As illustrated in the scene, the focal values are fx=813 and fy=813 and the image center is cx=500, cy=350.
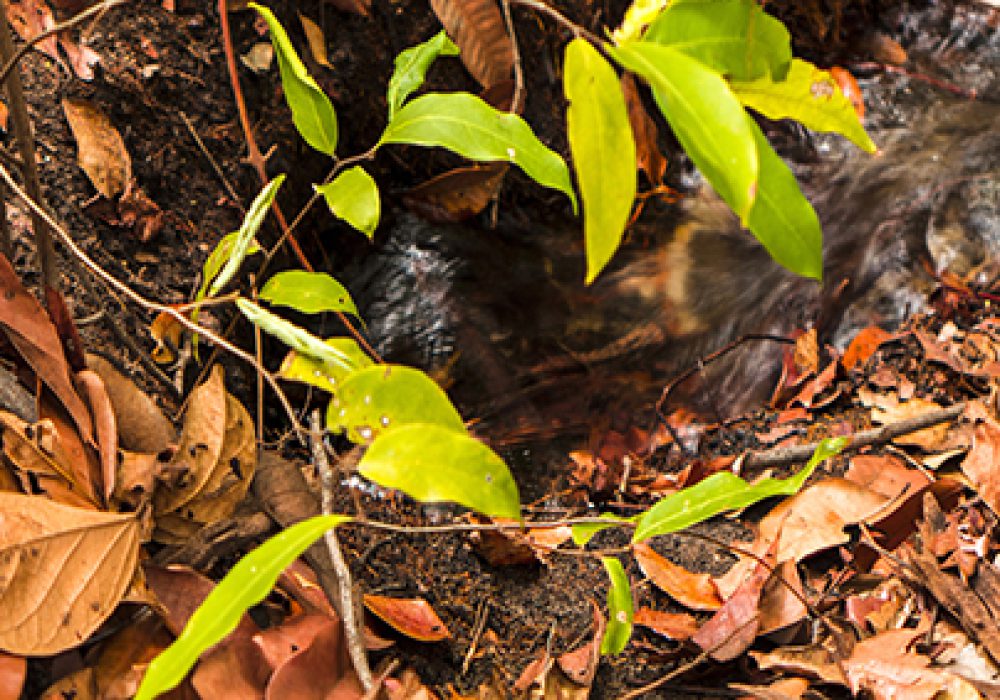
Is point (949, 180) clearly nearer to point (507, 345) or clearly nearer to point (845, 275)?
point (845, 275)

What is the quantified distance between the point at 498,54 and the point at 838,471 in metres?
1.05

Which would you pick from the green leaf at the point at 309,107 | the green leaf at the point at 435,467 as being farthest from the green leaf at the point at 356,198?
the green leaf at the point at 435,467

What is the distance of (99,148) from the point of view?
156cm

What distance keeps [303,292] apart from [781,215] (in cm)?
56

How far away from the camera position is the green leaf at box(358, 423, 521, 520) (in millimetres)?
635

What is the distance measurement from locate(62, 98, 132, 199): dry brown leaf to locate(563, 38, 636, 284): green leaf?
1.26m

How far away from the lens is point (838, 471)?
1471 millimetres

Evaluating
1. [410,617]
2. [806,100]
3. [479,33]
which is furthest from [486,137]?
[479,33]

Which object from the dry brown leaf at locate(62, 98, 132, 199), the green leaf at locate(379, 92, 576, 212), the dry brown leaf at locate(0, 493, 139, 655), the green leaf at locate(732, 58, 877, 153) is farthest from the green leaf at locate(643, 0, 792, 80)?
the dry brown leaf at locate(62, 98, 132, 199)

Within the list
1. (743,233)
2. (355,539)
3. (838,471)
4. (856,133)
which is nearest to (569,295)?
(743,233)

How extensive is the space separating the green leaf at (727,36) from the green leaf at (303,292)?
48 cm

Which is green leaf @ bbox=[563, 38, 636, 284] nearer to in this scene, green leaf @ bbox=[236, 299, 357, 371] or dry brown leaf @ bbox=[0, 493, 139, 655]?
green leaf @ bbox=[236, 299, 357, 371]

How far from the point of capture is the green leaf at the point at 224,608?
0.57 metres

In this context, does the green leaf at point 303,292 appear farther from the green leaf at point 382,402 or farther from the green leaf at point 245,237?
the green leaf at point 382,402
